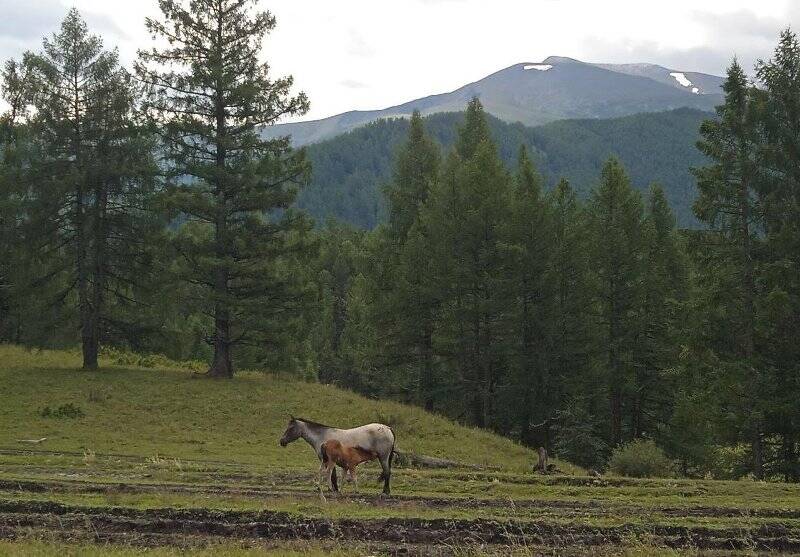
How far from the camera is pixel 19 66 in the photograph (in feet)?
137

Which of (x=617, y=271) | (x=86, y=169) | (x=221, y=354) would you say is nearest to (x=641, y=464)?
(x=617, y=271)

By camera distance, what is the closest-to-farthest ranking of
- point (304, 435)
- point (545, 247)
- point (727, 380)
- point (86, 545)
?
point (86, 545), point (304, 435), point (727, 380), point (545, 247)

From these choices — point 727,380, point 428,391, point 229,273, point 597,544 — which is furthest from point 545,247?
point 597,544

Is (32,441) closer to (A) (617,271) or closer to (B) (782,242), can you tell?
(B) (782,242)

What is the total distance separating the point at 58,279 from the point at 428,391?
19400 mm

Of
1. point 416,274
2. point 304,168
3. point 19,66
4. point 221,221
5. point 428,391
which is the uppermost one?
point 19,66

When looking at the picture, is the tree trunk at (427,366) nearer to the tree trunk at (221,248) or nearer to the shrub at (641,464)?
the tree trunk at (221,248)

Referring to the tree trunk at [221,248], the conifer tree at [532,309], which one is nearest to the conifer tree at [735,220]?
the conifer tree at [532,309]

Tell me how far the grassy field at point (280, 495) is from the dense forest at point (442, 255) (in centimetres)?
542

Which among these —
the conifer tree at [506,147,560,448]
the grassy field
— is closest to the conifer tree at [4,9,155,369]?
the grassy field

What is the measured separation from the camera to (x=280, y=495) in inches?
674

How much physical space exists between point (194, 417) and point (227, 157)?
1299cm

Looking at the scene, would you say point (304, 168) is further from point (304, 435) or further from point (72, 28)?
point (304, 435)

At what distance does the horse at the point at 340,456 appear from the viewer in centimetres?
1766
